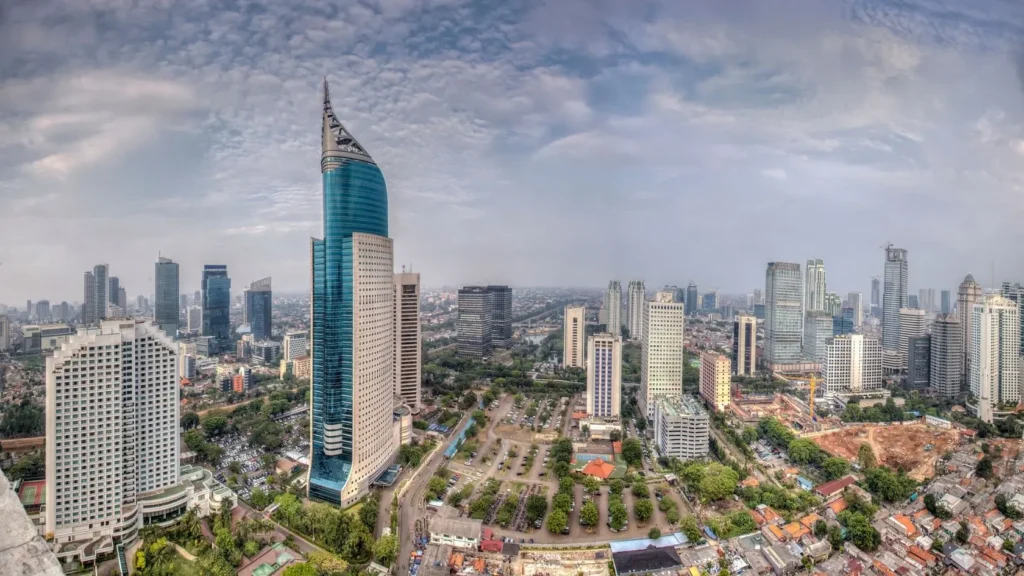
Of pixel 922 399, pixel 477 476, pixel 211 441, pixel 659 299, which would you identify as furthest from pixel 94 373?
pixel 922 399

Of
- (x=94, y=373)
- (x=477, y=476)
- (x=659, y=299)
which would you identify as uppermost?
(x=659, y=299)

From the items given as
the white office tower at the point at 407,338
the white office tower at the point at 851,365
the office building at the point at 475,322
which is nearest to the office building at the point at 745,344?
the white office tower at the point at 851,365

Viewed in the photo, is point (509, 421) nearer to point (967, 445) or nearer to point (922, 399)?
point (967, 445)

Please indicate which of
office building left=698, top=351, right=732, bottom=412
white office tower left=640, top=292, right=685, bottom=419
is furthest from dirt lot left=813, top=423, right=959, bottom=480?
white office tower left=640, top=292, right=685, bottom=419

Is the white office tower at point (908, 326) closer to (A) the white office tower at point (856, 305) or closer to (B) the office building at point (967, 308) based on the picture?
(B) the office building at point (967, 308)

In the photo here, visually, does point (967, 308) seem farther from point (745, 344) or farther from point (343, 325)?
point (343, 325)
